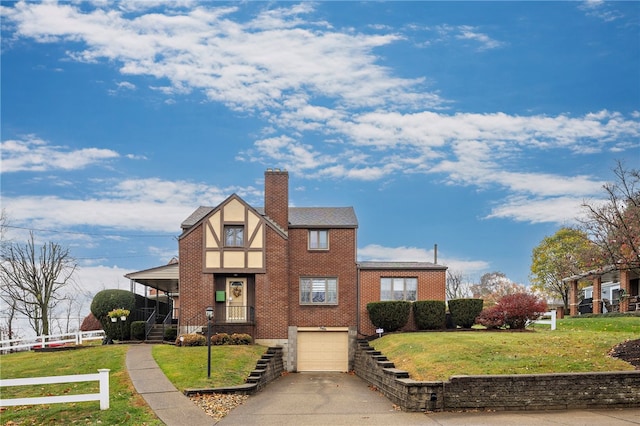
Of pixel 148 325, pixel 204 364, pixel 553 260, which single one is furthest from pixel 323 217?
pixel 553 260

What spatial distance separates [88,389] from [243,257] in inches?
497

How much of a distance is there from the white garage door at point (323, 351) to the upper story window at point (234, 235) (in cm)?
534

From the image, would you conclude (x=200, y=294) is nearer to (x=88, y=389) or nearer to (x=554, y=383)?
(x=88, y=389)

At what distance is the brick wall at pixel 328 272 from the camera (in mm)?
32438

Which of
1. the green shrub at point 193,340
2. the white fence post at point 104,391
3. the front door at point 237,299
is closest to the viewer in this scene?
the white fence post at point 104,391

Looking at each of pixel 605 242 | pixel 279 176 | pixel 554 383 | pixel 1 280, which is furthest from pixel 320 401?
pixel 1 280

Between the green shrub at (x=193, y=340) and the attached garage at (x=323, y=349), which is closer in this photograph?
the green shrub at (x=193, y=340)

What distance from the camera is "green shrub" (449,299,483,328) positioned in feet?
102

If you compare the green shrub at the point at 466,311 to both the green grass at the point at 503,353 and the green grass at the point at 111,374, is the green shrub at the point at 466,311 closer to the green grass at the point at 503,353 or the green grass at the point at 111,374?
the green grass at the point at 503,353

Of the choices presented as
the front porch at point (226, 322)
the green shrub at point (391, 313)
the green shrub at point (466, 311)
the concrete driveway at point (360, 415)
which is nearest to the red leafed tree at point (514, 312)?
the green shrub at point (466, 311)

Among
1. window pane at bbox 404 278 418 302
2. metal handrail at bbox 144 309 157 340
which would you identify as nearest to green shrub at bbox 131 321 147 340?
metal handrail at bbox 144 309 157 340

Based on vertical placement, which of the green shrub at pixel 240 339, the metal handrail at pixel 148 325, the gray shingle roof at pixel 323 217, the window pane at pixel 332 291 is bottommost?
the green shrub at pixel 240 339

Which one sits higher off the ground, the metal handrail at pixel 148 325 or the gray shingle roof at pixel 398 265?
the gray shingle roof at pixel 398 265

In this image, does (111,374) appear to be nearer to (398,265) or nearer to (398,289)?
(398,289)
